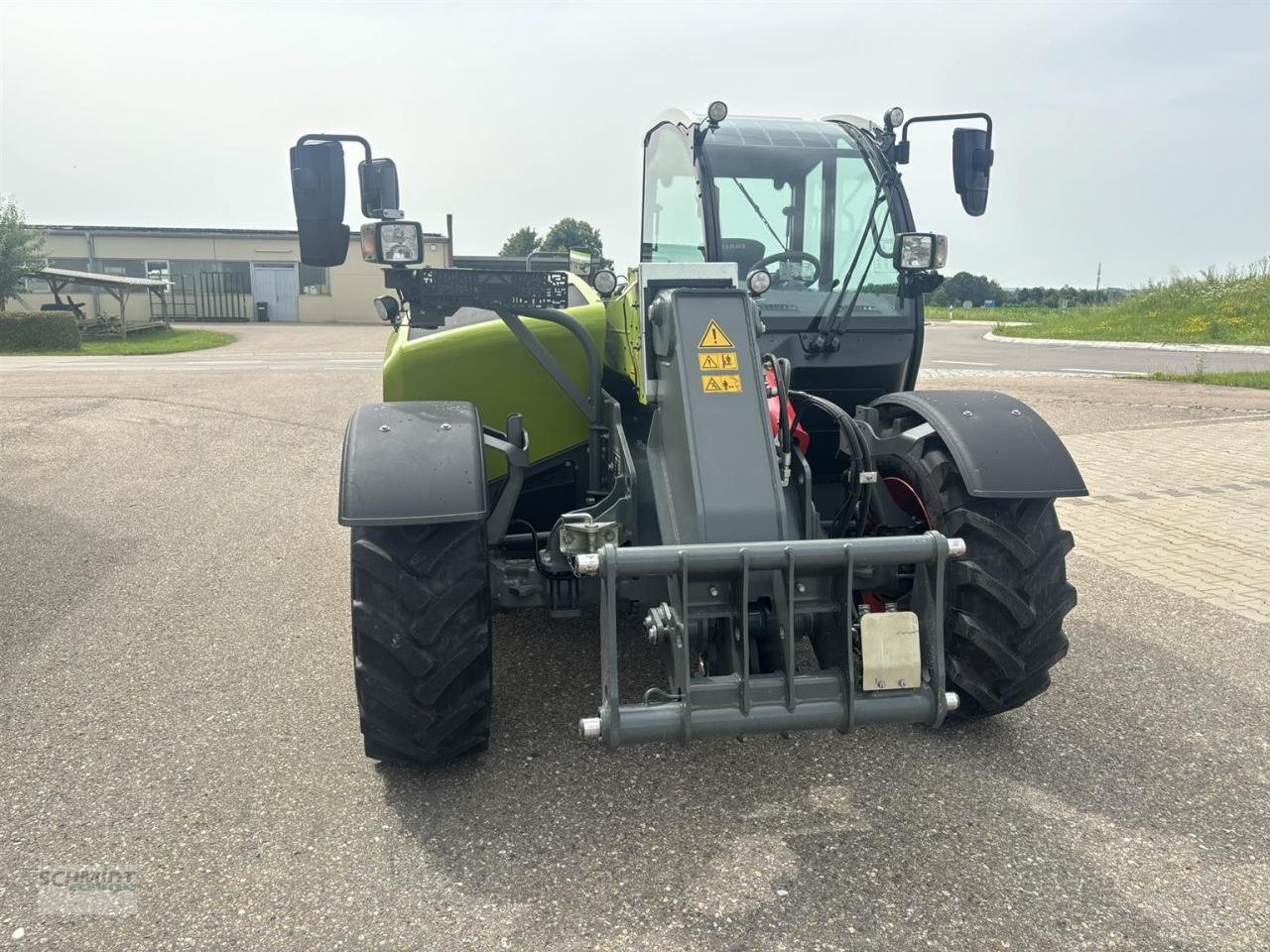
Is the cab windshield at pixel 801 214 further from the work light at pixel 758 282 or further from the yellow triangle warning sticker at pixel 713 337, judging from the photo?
the yellow triangle warning sticker at pixel 713 337

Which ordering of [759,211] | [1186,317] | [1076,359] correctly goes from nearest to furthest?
1. [759,211]
2. [1076,359]
3. [1186,317]

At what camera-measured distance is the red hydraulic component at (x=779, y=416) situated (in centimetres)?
329

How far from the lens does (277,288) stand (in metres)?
36.3

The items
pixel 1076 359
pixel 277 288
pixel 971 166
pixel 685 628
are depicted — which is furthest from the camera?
pixel 277 288

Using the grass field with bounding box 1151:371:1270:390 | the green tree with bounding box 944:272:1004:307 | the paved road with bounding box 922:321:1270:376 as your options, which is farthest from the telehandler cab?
the green tree with bounding box 944:272:1004:307

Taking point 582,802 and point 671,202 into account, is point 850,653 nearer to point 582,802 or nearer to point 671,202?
point 582,802

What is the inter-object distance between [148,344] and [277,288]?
13.3 meters

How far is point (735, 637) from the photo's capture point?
2.81 metres

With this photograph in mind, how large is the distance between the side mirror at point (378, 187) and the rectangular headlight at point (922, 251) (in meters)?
2.17

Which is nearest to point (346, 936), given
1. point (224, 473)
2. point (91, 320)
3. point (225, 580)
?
point (225, 580)

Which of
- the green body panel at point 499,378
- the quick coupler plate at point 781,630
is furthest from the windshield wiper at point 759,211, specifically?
the quick coupler plate at point 781,630

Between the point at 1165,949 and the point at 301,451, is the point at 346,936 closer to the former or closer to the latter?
the point at 1165,949

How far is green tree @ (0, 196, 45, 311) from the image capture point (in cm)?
2758

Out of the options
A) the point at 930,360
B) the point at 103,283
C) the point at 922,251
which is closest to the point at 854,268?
the point at 922,251
